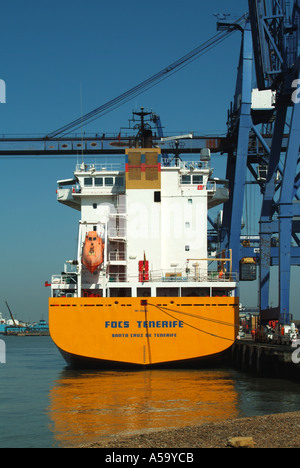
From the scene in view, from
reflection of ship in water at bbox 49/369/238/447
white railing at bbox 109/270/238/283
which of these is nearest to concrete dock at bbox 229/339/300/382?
reflection of ship in water at bbox 49/369/238/447

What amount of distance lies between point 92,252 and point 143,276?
2246mm

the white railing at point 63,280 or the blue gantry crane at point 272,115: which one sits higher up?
the blue gantry crane at point 272,115

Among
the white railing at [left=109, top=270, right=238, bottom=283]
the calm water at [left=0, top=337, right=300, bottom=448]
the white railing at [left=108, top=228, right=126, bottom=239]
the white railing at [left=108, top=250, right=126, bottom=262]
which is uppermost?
the white railing at [left=108, top=228, right=126, bottom=239]

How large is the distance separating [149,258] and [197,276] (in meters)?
2.23

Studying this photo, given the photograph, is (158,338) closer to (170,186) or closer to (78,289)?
(78,289)

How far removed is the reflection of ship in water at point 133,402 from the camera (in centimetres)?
1296

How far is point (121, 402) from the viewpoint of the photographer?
16.2 m

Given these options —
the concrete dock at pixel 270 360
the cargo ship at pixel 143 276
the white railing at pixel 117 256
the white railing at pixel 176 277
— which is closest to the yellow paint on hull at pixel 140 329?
the cargo ship at pixel 143 276

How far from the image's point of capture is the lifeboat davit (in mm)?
24141

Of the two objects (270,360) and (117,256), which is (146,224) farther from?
(270,360)

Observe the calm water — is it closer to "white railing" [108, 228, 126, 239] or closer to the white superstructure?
the white superstructure

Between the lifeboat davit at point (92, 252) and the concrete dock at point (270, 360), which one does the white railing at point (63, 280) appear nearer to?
the lifeboat davit at point (92, 252)

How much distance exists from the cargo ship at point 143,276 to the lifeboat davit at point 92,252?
41mm

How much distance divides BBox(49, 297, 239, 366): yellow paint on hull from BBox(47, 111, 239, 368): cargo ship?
0.04 meters
